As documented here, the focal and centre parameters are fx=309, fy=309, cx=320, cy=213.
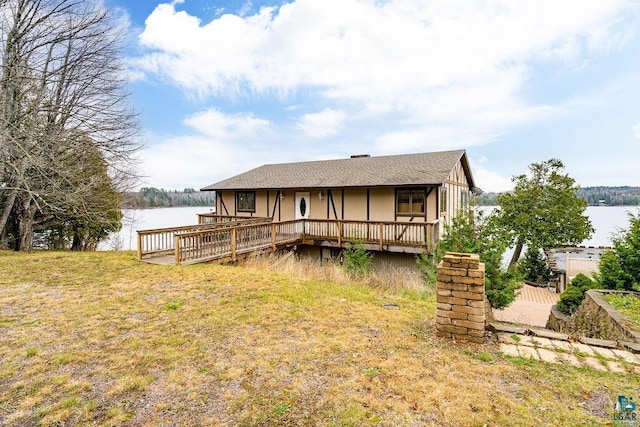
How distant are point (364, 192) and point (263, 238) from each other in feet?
17.0

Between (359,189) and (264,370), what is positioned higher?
(359,189)

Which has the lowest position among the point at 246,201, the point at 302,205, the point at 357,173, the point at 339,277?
the point at 339,277

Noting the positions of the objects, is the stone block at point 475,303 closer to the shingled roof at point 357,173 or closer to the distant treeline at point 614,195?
the shingled roof at point 357,173

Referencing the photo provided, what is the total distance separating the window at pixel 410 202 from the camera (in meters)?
13.1

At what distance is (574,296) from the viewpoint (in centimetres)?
811

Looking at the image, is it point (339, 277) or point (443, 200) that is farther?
point (443, 200)

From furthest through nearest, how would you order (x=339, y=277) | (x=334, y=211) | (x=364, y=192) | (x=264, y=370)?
(x=334, y=211) → (x=364, y=192) → (x=339, y=277) → (x=264, y=370)

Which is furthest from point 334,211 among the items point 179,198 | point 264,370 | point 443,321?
point 179,198

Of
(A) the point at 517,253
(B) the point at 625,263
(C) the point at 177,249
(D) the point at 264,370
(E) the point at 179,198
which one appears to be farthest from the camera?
(E) the point at 179,198

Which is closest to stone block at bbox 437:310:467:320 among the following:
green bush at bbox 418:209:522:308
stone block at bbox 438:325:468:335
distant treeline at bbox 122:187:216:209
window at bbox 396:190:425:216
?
stone block at bbox 438:325:468:335

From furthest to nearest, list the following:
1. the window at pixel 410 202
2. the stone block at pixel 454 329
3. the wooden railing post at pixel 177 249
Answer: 1. the window at pixel 410 202
2. the wooden railing post at pixel 177 249
3. the stone block at pixel 454 329

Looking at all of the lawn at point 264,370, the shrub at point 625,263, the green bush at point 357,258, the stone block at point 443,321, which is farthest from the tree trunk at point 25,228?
the shrub at point 625,263

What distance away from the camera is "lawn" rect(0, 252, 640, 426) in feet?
8.93

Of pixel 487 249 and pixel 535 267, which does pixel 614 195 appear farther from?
pixel 487 249
